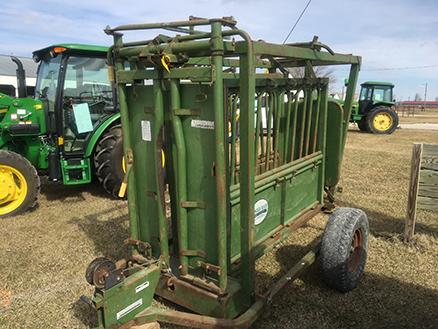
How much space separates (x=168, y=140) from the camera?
8.91ft

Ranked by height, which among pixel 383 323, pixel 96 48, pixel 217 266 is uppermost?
pixel 96 48

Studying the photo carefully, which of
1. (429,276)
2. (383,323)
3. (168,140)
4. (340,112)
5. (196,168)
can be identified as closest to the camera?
(196,168)

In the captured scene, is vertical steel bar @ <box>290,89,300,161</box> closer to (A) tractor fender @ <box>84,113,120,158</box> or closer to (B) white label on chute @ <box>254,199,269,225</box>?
(B) white label on chute @ <box>254,199,269,225</box>

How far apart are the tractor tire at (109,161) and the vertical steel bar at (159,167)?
118 inches

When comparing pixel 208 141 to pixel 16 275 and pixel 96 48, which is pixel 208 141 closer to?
pixel 16 275

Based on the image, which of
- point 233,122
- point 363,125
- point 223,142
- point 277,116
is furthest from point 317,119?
point 363,125

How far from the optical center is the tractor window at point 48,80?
572 cm

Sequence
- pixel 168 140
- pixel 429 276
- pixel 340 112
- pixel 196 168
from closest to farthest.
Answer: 1. pixel 196 168
2. pixel 168 140
3. pixel 429 276
4. pixel 340 112

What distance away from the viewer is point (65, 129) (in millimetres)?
5738

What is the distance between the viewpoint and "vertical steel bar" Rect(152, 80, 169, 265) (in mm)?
2535

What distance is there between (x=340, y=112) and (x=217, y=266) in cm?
230

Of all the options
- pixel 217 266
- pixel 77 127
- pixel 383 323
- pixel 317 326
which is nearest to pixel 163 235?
pixel 217 266

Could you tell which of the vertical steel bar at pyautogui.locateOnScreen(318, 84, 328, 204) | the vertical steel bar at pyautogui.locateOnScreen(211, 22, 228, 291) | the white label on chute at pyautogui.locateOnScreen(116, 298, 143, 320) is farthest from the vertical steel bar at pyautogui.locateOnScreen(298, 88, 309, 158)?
the white label on chute at pyautogui.locateOnScreen(116, 298, 143, 320)

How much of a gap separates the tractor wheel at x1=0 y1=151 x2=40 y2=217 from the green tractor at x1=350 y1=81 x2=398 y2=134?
48.2 ft
